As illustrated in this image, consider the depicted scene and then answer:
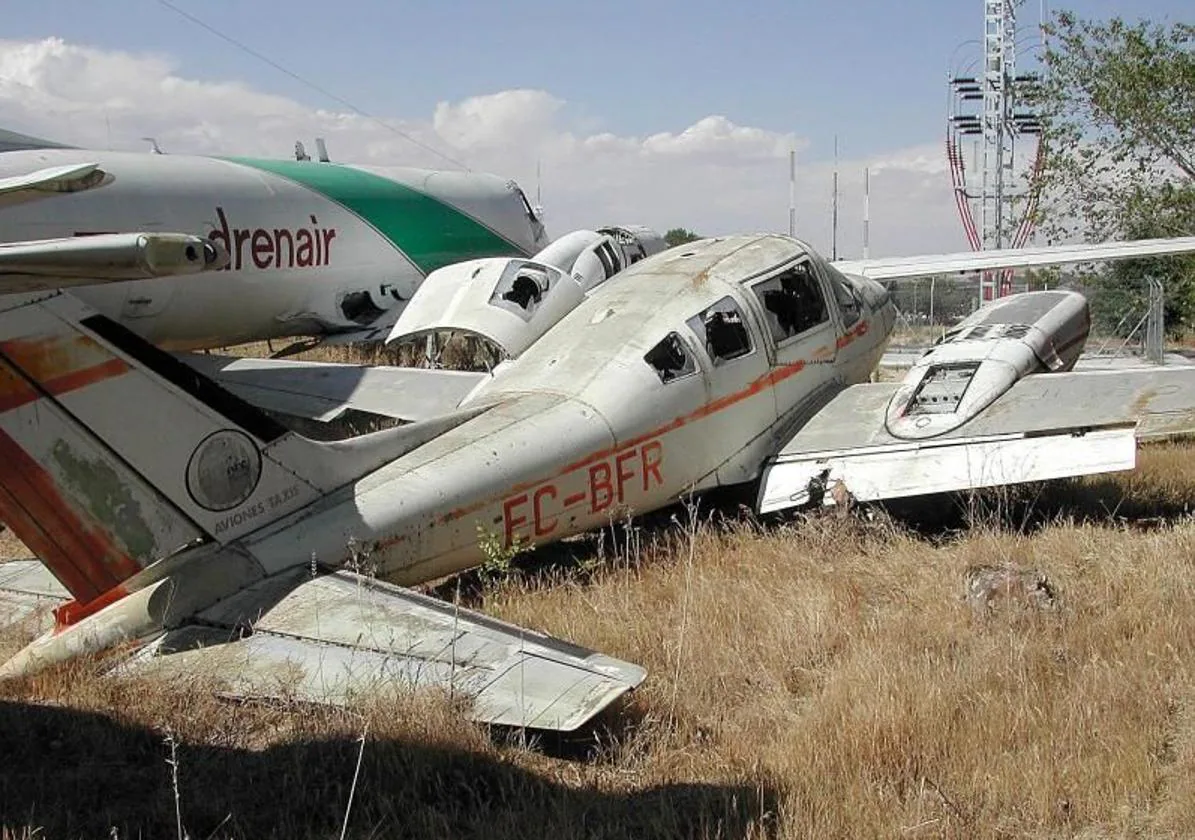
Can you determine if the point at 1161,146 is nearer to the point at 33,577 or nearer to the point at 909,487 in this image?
the point at 909,487

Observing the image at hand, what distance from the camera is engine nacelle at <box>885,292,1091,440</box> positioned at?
967 centimetres

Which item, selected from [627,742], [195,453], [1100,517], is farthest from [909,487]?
[195,453]

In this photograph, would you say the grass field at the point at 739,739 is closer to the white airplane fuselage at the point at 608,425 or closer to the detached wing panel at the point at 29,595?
the detached wing panel at the point at 29,595

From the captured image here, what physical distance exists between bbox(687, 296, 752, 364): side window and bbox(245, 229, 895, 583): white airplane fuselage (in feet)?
0.16

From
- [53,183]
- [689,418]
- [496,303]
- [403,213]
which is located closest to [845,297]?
[689,418]

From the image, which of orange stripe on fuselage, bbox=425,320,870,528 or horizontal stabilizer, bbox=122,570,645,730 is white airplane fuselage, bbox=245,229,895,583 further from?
horizontal stabilizer, bbox=122,570,645,730

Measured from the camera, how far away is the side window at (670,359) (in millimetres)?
9156

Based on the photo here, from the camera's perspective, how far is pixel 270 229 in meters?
18.0

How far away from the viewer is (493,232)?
23422 millimetres

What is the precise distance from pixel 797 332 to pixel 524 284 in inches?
168

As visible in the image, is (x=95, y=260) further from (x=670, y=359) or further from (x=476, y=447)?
(x=670, y=359)

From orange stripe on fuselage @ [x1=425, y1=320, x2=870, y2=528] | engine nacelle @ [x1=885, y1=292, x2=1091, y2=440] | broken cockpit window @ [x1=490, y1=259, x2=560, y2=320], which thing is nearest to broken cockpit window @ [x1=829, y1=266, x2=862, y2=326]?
orange stripe on fuselage @ [x1=425, y1=320, x2=870, y2=528]

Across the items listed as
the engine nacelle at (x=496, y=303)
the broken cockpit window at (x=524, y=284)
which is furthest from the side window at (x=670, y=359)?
the broken cockpit window at (x=524, y=284)

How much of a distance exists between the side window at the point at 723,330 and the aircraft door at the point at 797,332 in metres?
0.24
